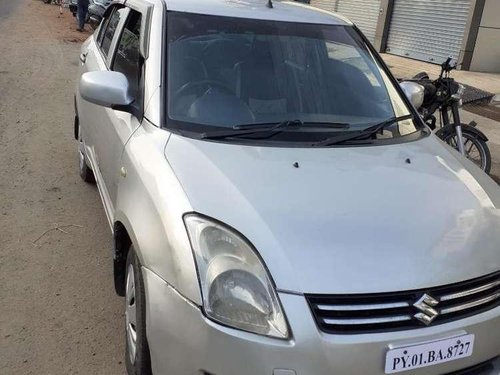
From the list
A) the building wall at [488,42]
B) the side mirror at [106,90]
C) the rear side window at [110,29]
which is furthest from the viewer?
the building wall at [488,42]

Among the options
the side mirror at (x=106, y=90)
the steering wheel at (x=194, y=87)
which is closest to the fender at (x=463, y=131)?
the steering wheel at (x=194, y=87)

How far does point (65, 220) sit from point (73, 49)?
10.3 meters

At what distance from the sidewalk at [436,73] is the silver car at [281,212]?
7985 millimetres

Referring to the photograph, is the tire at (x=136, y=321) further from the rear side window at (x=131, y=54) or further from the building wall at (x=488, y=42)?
the building wall at (x=488, y=42)

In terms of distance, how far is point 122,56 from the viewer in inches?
144

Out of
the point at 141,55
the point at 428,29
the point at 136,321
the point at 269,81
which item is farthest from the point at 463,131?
the point at 428,29

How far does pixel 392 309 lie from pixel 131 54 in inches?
91.0

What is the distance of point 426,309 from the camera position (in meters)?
1.98

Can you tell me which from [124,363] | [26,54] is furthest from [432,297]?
[26,54]

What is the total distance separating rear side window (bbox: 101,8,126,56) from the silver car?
2.80 ft

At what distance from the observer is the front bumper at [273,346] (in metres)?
1.83

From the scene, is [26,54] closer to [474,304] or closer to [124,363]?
[124,363]

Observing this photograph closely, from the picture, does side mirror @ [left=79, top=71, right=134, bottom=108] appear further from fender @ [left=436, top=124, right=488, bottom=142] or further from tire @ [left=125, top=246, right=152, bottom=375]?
fender @ [left=436, top=124, right=488, bottom=142]

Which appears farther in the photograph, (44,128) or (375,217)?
(44,128)
